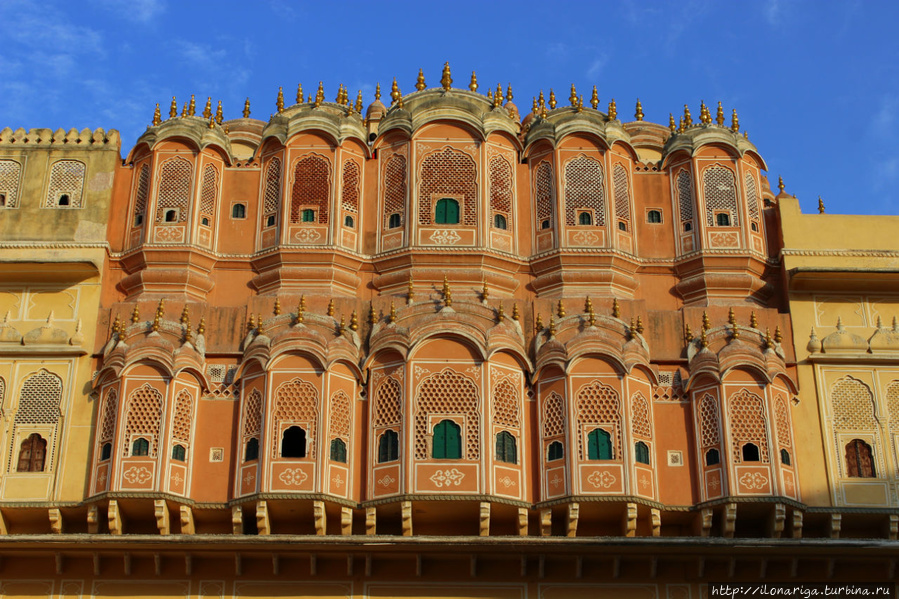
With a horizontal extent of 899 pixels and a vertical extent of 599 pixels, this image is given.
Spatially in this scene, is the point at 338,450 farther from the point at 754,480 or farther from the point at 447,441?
the point at 754,480

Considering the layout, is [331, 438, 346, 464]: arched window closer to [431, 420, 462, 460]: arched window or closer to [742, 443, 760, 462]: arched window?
[431, 420, 462, 460]: arched window

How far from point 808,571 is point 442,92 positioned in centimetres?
1103

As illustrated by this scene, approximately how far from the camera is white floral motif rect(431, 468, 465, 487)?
2094cm

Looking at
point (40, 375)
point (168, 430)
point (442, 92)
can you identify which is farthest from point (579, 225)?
point (40, 375)

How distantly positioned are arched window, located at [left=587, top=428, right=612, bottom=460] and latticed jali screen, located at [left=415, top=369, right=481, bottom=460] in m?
1.75

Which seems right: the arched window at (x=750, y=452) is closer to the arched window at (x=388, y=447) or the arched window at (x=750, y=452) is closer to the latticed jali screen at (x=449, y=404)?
the latticed jali screen at (x=449, y=404)

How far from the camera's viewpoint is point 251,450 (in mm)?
21594

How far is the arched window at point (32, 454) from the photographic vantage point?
21.8 meters

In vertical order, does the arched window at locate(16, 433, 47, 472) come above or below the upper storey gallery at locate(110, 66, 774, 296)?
below

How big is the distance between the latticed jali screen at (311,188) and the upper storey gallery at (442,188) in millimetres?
25

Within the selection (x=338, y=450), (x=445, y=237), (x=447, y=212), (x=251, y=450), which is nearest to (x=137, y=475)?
(x=251, y=450)

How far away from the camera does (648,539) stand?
65.8ft

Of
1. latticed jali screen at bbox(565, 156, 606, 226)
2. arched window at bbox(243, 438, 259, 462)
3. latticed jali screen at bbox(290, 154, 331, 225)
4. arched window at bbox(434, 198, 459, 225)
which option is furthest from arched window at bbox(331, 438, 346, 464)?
latticed jali screen at bbox(565, 156, 606, 226)

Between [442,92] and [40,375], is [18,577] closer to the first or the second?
[40,375]
